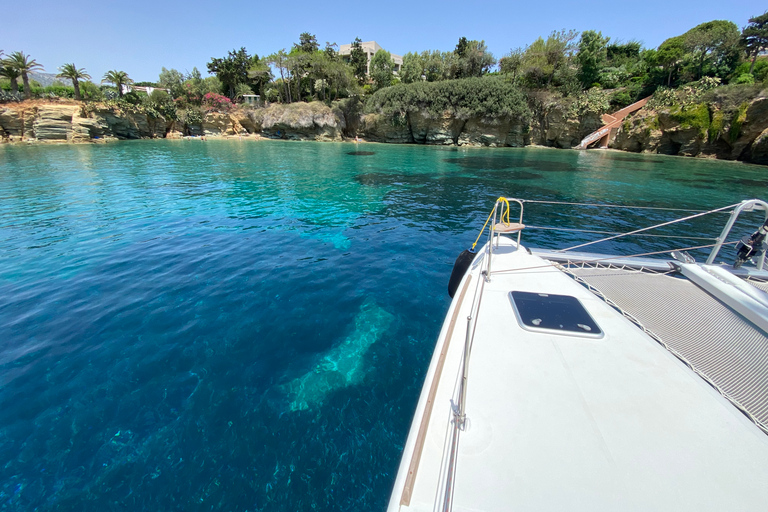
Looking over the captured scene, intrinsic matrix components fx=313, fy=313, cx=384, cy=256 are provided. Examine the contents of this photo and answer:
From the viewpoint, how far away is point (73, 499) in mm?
3387

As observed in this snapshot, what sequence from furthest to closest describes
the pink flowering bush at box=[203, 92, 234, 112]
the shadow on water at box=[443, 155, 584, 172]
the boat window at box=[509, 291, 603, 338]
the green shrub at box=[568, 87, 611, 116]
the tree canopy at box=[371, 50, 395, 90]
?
1. the tree canopy at box=[371, 50, 395, 90]
2. the pink flowering bush at box=[203, 92, 234, 112]
3. the green shrub at box=[568, 87, 611, 116]
4. the shadow on water at box=[443, 155, 584, 172]
5. the boat window at box=[509, 291, 603, 338]

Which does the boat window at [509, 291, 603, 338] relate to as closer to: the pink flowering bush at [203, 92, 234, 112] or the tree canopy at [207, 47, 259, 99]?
the pink flowering bush at [203, 92, 234, 112]

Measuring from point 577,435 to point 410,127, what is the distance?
60.9m

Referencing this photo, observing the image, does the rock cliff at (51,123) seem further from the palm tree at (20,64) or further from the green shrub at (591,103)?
the green shrub at (591,103)

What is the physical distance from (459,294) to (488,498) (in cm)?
290

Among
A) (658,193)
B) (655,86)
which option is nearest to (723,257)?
(658,193)

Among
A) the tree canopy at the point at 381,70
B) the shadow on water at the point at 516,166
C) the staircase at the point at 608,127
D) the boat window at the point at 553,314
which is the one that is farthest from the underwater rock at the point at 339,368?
the tree canopy at the point at 381,70

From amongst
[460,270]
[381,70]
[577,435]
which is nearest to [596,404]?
[577,435]

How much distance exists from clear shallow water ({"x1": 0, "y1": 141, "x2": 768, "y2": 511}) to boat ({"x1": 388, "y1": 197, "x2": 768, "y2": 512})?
5.81ft

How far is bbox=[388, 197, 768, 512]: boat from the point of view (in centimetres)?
203

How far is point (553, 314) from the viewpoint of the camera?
12.7ft

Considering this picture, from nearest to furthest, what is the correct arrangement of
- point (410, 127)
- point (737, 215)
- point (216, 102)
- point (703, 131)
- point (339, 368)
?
1. point (737, 215)
2. point (339, 368)
3. point (703, 131)
4. point (410, 127)
5. point (216, 102)

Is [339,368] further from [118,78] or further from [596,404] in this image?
[118,78]

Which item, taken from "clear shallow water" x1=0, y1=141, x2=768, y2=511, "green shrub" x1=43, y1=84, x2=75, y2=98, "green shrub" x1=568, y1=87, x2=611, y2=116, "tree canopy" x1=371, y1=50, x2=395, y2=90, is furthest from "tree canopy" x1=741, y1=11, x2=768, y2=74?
"green shrub" x1=43, y1=84, x2=75, y2=98
